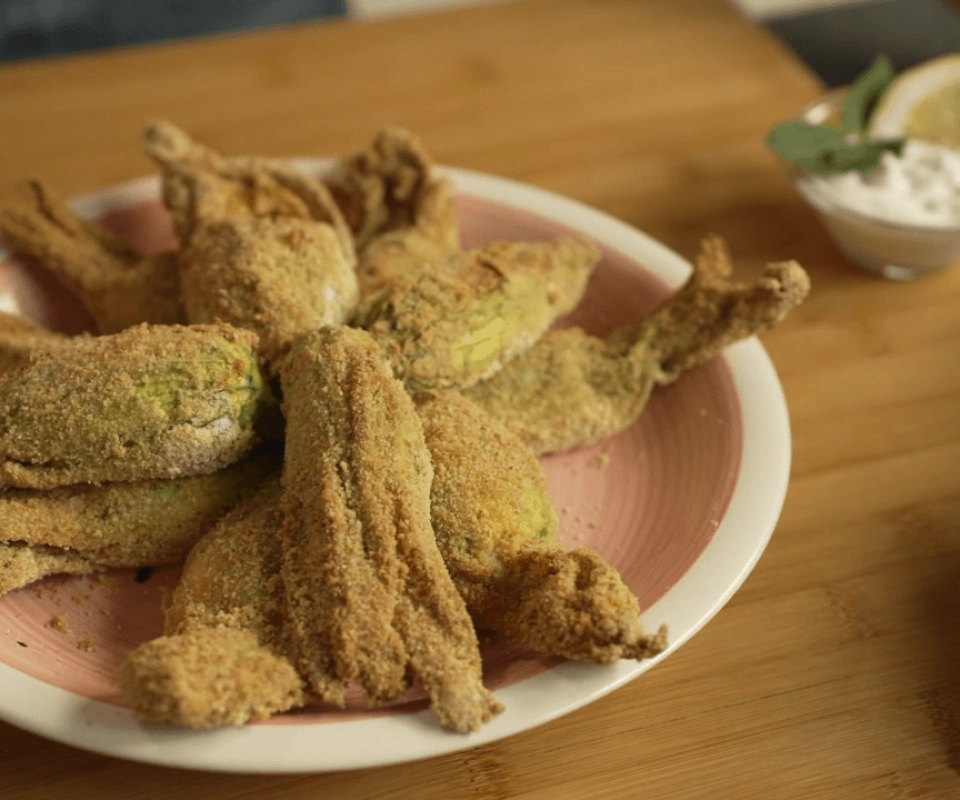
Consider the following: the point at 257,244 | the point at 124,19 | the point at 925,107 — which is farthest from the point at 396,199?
the point at 124,19

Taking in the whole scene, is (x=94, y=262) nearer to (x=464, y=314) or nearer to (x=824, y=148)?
(x=464, y=314)

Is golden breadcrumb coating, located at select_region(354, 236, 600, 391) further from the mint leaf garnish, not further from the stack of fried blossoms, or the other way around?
the mint leaf garnish

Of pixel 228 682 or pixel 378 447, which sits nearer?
pixel 228 682

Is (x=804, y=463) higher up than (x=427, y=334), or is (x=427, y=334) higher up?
(x=427, y=334)

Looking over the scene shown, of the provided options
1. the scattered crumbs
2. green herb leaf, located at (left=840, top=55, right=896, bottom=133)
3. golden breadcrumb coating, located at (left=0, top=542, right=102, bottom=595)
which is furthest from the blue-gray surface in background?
golden breadcrumb coating, located at (left=0, top=542, right=102, bottom=595)

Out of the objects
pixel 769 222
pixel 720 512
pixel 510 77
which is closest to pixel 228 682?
pixel 720 512

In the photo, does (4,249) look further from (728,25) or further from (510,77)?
(728,25)
